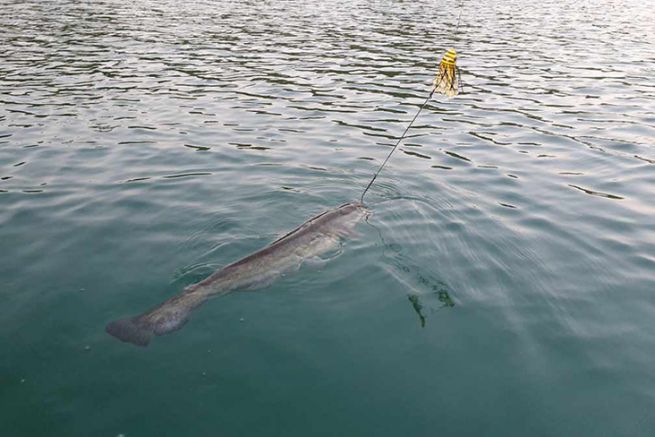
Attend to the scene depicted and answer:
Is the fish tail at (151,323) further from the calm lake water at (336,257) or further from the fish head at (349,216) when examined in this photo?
the fish head at (349,216)

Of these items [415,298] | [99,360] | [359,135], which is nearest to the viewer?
[99,360]

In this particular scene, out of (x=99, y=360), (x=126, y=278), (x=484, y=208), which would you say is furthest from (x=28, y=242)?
(x=484, y=208)

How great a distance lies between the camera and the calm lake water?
638cm

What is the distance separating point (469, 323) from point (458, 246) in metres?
2.25

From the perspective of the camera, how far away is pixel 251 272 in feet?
27.1

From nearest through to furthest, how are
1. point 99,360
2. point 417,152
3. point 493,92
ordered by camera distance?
point 99,360, point 417,152, point 493,92

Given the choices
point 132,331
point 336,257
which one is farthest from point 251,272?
point 132,331

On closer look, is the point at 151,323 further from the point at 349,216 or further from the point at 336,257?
the point at 349,216

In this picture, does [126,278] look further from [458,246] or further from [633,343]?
[633,343]

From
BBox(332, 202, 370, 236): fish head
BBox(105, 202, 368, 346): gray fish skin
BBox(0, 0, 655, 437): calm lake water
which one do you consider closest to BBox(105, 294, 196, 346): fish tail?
BBox(105, 202, 368, 346): gray fish skin

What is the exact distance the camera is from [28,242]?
9.68 metres

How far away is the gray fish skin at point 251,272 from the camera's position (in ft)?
23.1

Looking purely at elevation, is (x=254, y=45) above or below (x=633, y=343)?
below

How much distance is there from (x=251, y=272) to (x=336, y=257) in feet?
5.35
